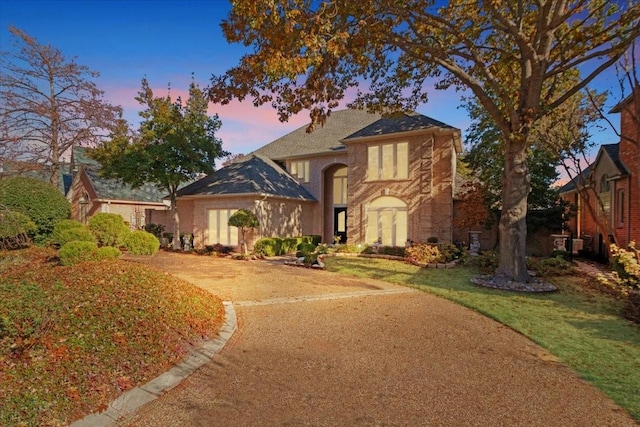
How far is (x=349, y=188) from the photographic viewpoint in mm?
19422

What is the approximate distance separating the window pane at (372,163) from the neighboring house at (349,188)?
0.05 m

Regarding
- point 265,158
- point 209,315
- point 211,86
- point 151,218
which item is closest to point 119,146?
point 151,218

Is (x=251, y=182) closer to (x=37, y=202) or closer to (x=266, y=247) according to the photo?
(x=266, y=247)

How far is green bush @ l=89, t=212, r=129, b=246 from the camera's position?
512 inches

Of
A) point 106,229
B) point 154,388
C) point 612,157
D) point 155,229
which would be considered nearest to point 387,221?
point 612,157

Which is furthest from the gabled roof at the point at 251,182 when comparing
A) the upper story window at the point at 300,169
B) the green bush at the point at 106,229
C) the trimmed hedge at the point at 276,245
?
the green bush at the point at 106,229

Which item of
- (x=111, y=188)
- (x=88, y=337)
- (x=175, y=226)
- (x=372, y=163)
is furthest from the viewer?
(x=111, y=188)

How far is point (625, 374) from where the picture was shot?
14.5 feet

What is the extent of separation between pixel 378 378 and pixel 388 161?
49.9ft

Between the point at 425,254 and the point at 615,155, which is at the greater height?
the point at 615,155

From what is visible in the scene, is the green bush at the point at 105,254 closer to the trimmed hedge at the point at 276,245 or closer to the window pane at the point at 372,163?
the trimmed hedge at the point at 276,245

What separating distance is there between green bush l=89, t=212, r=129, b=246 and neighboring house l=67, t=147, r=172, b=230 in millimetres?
9840

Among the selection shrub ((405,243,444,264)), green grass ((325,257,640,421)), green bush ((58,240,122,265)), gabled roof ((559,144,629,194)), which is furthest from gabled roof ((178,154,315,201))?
gabled roof ((559,144,629,194))

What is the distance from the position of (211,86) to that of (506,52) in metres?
9.00
